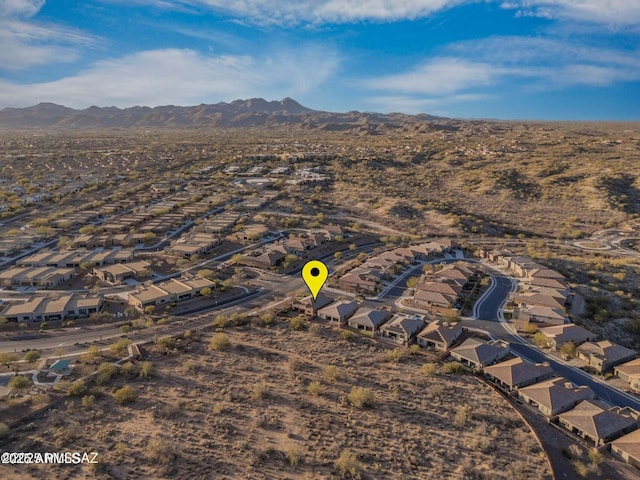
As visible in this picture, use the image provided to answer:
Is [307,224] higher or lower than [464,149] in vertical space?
lower

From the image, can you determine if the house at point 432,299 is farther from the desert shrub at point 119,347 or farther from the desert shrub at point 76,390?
the desert shrub at point 76,390

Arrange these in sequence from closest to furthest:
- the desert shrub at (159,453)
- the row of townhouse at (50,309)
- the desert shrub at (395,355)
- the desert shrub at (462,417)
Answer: the desert shrub at (159,453), the desert shrub at (462,417), the desert shrub at (395,355), the row of townhouse at (50,309)

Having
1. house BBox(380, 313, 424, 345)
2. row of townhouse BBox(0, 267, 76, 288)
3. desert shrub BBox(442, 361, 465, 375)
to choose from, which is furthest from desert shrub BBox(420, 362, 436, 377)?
row of townhouse BBox(0, 267, 76, 288)

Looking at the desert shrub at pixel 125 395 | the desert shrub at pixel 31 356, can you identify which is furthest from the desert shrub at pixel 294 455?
the desert shrub at pixel 31 356

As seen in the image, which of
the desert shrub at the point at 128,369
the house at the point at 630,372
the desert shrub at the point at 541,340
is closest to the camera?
the desert shrub at the point at 128,369

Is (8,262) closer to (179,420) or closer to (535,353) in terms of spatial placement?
(179,420)

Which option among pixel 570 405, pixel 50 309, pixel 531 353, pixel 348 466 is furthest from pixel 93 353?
pixel 531 353

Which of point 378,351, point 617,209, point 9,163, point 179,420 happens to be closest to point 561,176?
point 617,209
